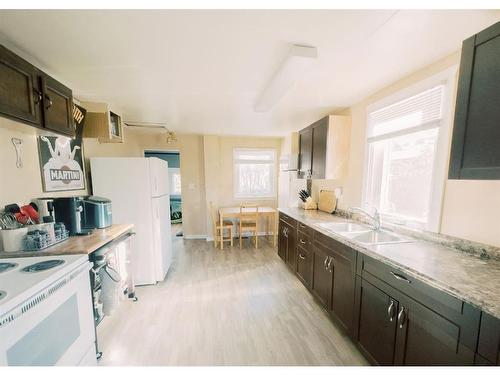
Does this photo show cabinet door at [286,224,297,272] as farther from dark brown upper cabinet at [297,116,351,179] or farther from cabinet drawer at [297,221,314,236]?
dark brown upper cabinet at [297,116,351,179]

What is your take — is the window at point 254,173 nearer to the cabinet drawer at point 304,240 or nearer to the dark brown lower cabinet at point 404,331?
the cabinet drawer at point 304,240

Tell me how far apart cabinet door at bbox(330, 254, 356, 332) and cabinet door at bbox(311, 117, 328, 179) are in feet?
3.88

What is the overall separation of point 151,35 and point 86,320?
6.22 feet

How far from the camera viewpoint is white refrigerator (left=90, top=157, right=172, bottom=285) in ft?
7.91

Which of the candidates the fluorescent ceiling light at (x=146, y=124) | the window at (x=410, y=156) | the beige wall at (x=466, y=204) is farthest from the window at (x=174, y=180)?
the beige wall at (x=466, y=204)

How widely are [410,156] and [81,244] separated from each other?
9.55 ft

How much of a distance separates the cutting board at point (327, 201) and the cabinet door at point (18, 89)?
3120 millimetres

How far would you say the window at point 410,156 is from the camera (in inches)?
58.9

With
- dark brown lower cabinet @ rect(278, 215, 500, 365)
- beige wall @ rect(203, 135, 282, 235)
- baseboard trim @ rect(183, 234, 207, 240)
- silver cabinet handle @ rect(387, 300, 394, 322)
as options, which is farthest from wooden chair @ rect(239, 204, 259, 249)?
silver cabinet handle @ rect(387, 300, 394, 322)

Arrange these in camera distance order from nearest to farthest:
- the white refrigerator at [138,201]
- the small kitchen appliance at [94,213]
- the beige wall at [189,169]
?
the small kitchen appliance at [94,213], the white refrigerator at [138,201], the beige wall at [189,169]

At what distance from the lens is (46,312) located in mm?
970

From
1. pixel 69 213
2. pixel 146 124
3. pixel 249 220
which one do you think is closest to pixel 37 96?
pixel 69 213

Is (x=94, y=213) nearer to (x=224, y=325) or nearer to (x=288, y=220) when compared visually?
(x=224, y=325)

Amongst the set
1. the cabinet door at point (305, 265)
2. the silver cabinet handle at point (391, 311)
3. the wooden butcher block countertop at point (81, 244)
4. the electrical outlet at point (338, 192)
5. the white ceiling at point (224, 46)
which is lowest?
the cabinet door at point (305, 265)
